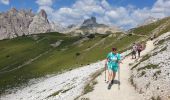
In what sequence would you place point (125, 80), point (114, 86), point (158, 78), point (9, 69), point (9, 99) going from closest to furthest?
point (158, 78)
point (114, 86)
point (125, 80)
point (9, 99)
point (9, 69)

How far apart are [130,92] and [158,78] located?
3749 mm

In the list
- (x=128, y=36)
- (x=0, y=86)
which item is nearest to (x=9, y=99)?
(x=0, y=86)

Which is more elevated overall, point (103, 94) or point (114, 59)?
point (114, 59)

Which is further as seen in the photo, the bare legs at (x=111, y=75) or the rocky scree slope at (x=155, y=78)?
the bare legs at (x=111, y=75)

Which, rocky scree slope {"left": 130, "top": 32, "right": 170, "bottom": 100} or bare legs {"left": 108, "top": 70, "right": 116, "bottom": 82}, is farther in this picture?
bare legs {"left": 108, "top": 70, "right": 116, "bottom": 82}

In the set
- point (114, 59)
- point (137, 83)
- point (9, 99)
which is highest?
point (114, 59)

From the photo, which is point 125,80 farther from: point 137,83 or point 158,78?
point 158,78

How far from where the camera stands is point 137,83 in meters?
43.6

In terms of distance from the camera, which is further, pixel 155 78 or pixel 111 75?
pixel 111 75

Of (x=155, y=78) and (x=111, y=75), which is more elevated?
(x=111, y=75)

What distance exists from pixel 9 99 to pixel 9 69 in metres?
95.0

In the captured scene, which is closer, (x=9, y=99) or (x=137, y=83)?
(x=137, y=83)

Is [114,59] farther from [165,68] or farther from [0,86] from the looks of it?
[0,86]

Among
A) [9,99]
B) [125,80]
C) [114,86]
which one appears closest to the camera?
[114,86]
